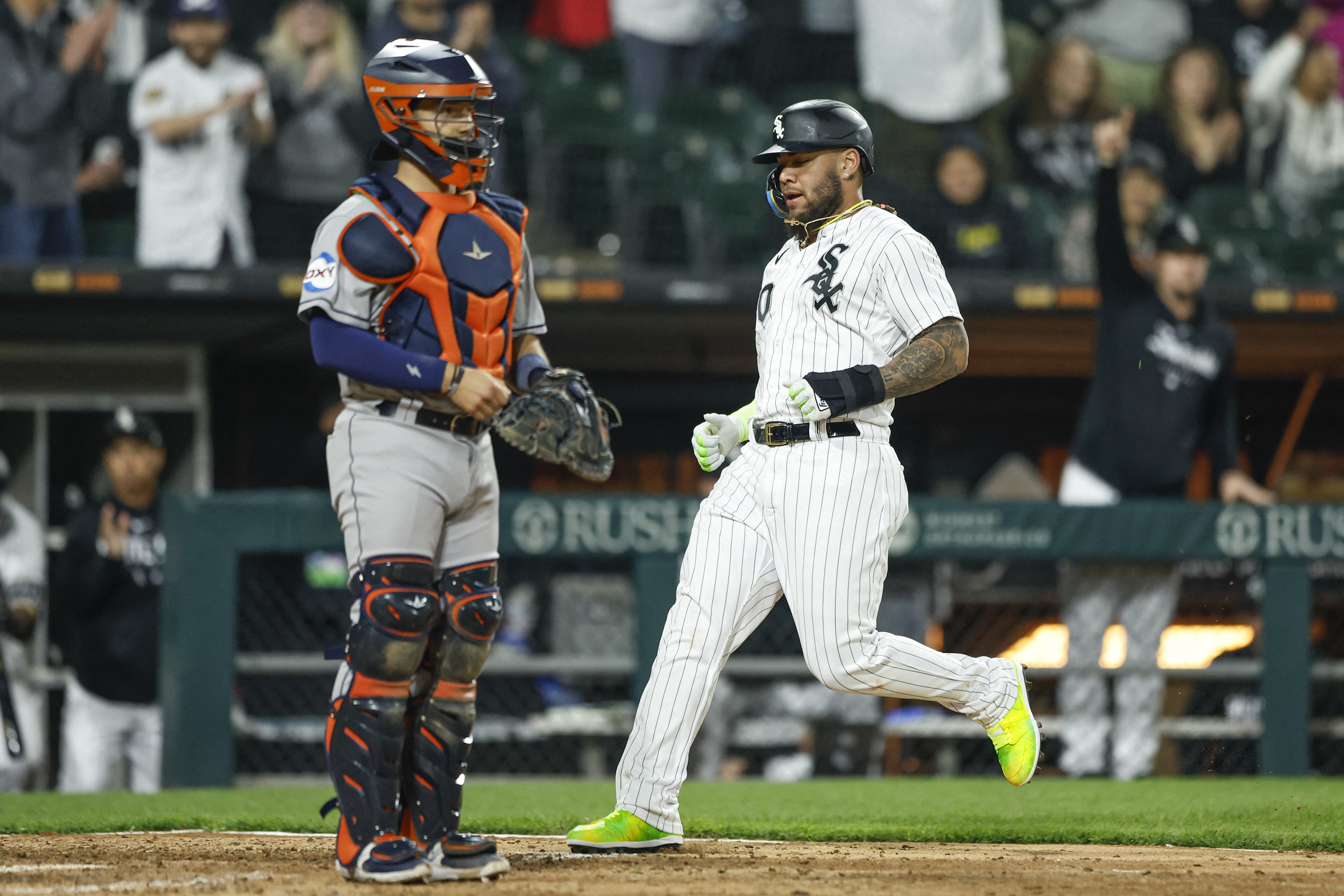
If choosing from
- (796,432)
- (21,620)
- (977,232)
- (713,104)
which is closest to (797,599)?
(796,432)

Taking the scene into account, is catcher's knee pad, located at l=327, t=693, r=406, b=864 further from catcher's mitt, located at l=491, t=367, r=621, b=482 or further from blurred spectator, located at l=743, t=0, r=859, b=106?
blurred spectator, located at l=743, t=0, r=859, b=106

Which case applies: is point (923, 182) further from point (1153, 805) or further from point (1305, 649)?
point (1153, 805)

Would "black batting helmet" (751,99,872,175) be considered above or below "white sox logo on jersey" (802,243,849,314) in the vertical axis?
above

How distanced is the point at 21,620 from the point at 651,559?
96.6 inches

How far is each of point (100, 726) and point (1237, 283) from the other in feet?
18.6

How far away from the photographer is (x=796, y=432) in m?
3.49

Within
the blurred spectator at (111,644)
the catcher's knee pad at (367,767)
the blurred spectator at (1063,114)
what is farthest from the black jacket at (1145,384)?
the catcher's knee pad at (367,767)

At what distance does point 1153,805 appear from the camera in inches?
188

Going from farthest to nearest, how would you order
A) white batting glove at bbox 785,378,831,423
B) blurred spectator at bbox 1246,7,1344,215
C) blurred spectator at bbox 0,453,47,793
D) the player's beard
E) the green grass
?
blurred spectator at bbox 1246,7,1344,215, blurred spectator at bbox 0,453,47,793, the green grass, the player's beard, white batting glove at bbox 785,378,831,423

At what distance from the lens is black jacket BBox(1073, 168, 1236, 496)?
640 centimetres

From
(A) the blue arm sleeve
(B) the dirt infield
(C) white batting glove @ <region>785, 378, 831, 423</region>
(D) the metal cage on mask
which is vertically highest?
(D) the metal cage on mask

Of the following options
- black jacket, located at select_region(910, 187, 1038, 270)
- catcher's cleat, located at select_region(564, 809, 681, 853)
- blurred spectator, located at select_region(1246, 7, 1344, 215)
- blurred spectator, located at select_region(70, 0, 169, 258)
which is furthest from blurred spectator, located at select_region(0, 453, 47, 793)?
blurred spectator, located at select_region(1246, 7, 1344, 215)

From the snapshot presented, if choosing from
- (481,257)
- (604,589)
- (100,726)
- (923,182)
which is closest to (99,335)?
(100,726)

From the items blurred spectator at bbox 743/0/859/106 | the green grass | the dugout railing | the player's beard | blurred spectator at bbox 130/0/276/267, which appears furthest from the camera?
blurred spectator at bbox 743/0/859/106
